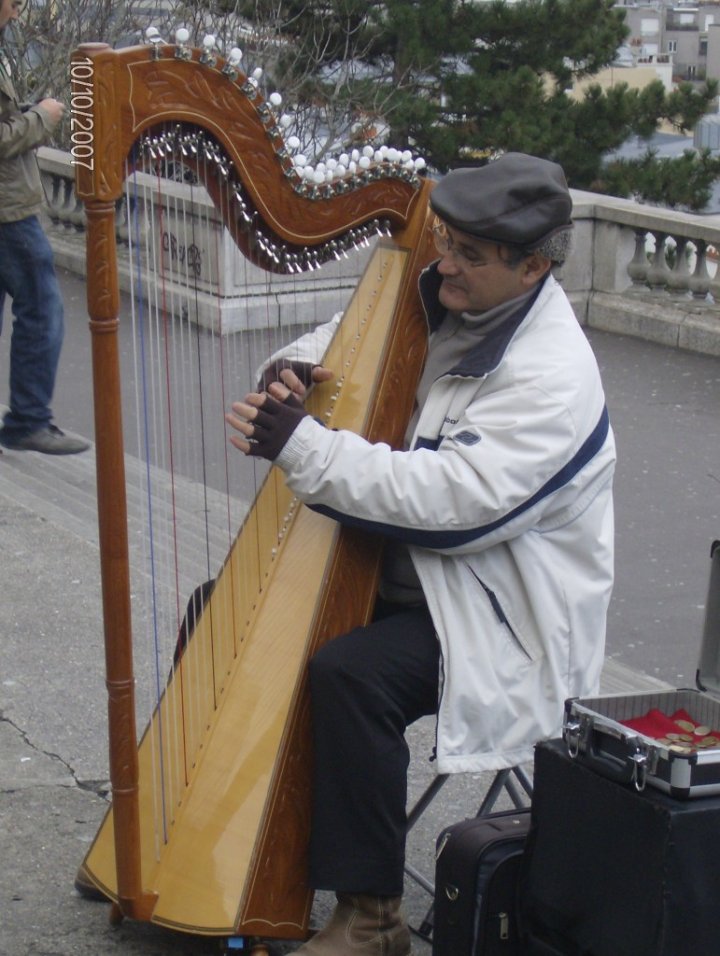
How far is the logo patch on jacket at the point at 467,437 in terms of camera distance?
2576 mm

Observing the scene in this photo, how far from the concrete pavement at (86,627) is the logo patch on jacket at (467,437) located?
98 centimetres

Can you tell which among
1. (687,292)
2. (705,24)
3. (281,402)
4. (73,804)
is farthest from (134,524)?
(705,24)

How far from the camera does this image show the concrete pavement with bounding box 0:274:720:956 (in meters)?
3.00

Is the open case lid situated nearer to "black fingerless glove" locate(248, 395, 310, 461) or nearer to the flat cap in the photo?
the flat cap

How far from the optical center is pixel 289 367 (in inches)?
118

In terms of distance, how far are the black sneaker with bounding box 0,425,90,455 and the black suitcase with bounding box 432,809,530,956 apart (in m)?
3.75

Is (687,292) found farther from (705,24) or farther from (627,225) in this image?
(705,24)

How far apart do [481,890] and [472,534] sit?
1.91 ft

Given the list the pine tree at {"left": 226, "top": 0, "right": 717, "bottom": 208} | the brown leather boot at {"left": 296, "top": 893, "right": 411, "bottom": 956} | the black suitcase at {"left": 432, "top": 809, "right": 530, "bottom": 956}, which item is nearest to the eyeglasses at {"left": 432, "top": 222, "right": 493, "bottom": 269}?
the black suitcase at {"left": 432, "top": 809, "right": 530, "bottom": 956}

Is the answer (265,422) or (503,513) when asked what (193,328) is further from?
(503,513)

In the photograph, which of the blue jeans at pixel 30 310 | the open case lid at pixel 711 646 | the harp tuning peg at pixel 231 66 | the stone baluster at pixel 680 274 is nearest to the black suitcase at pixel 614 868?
the open case lid at pixel 711 646

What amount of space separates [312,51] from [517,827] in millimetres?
14957

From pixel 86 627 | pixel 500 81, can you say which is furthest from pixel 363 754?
pixel 500 81

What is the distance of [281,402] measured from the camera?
2.66 meters
